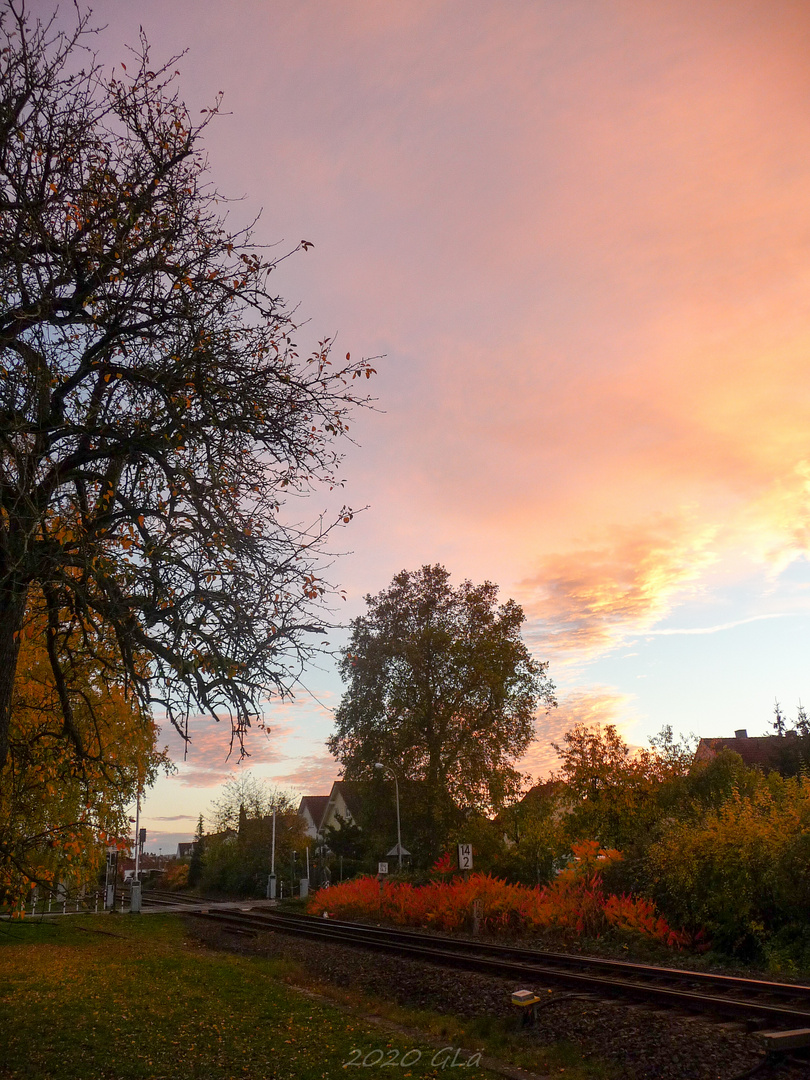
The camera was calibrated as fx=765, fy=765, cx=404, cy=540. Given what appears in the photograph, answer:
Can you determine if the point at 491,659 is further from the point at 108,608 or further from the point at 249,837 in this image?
the point at 108,608

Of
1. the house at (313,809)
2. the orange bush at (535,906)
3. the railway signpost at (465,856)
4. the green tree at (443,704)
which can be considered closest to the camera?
the orange bush at (535,906)

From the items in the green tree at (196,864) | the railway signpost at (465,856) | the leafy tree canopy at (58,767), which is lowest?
the green tree at (196,864)

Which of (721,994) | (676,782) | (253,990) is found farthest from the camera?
(676,782)

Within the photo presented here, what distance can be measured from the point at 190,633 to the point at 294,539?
158cm

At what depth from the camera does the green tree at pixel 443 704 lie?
38.2 metres

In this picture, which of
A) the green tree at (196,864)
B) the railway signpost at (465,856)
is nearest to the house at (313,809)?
the green tree at (196,864)

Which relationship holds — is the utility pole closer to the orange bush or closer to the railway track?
the orange bush

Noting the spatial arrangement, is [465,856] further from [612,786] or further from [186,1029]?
[186,1029]

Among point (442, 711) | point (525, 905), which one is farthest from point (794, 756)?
point (525, 905)

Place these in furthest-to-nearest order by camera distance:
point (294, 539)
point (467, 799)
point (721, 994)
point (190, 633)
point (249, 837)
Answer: point (249, 837) < point (467, 799) < point (721, 994) < point (294, 539) < point (190, 633)

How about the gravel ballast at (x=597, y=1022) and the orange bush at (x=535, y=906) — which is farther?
the orange bush at (x=535, y=906)

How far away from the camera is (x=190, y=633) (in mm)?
7125

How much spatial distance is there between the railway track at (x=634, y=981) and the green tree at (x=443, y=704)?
18440 mm

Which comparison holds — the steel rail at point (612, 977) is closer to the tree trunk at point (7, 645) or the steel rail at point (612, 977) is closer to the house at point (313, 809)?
the tree trunk at point (7, 645)
